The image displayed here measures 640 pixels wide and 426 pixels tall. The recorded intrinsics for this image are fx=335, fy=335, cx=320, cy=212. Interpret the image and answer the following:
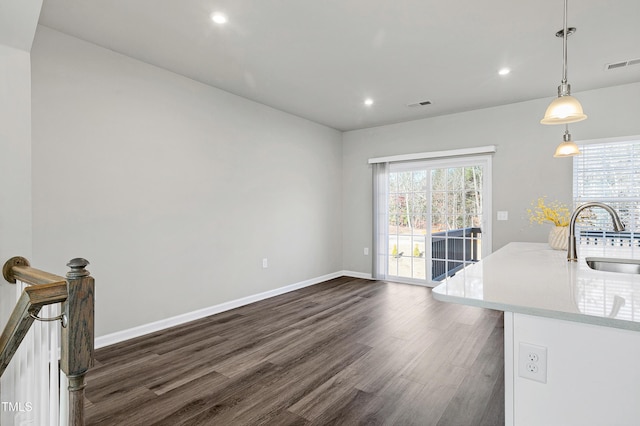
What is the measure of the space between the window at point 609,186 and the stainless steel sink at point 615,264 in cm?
224

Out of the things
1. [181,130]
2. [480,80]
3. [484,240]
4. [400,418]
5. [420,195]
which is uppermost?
[480,80]

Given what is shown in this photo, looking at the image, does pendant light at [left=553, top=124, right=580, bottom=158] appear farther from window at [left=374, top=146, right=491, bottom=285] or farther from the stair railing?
the stair railing

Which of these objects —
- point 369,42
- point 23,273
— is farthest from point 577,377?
point 369,42

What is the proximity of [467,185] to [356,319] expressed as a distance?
2.67 m

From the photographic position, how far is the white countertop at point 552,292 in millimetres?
1040

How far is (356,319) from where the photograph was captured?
3.72m

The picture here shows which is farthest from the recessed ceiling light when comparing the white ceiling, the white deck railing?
the white deck railing

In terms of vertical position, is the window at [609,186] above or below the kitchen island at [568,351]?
above

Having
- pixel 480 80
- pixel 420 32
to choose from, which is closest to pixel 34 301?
pixel 420 32

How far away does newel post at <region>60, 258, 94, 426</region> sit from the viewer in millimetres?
1223

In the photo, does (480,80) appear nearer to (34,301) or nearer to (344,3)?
(344,3)

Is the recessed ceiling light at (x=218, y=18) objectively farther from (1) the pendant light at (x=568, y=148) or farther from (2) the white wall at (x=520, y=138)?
(2) the white wall at (x=520, y=138)

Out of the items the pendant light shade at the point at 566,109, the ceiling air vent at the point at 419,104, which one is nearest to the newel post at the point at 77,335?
the pendant light shade at the point at 566,109

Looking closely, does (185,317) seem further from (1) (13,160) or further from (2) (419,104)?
(2) (419,104)
